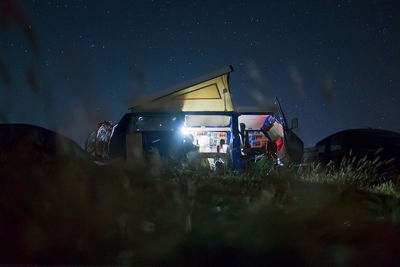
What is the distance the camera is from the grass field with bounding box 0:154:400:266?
8.63 feet

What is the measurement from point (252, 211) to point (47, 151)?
2.72m

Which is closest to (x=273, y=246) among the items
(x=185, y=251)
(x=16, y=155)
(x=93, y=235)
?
(x=185, y=251)

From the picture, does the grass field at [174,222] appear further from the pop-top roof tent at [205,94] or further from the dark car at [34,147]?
the pop-top roof tent at [205,94]

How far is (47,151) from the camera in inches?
161

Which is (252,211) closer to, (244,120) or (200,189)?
(200,189)

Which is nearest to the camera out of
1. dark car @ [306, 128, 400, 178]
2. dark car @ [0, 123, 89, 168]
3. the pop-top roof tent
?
dark car @ [0, 123, 89, 168]

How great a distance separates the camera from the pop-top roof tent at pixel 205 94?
399 inches

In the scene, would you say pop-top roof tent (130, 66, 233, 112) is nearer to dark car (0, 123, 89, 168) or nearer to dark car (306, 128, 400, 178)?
dark car (306, 128, 400, 178)

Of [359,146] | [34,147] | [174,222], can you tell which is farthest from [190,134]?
[174,222]

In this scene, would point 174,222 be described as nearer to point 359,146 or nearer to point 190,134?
point 190,134

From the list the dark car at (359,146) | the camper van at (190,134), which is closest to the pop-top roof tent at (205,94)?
the camper van at (190,134)

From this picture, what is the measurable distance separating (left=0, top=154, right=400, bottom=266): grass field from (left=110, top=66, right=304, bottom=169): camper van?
393 centimetres

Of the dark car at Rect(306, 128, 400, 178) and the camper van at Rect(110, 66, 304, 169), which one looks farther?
the camper van at Rect(110, 66, 304, 169)

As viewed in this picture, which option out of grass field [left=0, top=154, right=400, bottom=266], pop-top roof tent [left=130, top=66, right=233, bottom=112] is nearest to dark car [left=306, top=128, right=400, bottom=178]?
pop-top roof tent [left=130, top=66, right=233, bottom=112]
